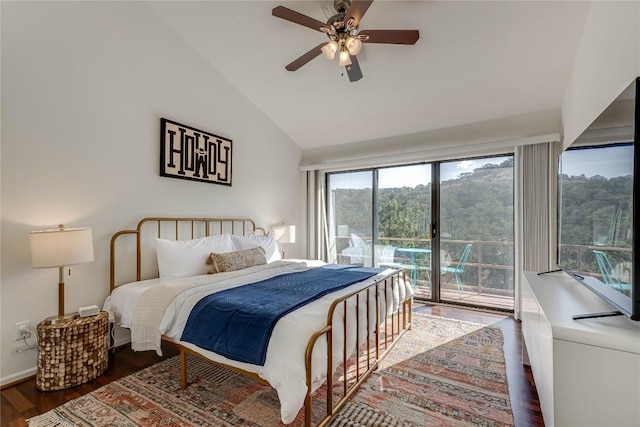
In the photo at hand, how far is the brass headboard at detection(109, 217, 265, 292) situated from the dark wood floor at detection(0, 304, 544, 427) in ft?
2.16

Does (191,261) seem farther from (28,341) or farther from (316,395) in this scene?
(316,395)

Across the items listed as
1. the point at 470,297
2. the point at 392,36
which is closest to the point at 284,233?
the point at 470,297

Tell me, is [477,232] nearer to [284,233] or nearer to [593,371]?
[284,233]

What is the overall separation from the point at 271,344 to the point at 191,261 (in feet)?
5.28

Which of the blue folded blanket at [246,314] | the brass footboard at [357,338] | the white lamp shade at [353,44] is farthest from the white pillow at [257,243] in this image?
the white lamp shade at [353,44]

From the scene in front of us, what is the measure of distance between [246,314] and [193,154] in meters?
2.26

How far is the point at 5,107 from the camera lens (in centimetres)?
205

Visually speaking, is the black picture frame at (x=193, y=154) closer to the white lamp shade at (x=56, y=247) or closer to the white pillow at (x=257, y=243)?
the white pillow at (x=257, y=243)

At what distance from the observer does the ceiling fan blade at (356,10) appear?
1.86 meters

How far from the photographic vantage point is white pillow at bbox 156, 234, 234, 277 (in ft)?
8.91

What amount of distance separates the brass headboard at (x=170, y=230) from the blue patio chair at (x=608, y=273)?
11.0 ft

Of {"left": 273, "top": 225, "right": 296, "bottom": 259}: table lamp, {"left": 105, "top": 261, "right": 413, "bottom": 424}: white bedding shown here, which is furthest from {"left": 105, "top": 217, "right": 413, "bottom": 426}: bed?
{"left": 273, "top": 225, "right": 296, "bottom": 259}: table lamp

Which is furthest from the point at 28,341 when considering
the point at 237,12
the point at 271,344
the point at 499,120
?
the point at 499,120

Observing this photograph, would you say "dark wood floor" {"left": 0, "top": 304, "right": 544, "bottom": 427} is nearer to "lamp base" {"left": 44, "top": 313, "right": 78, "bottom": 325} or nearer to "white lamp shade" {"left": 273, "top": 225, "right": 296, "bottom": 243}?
"lamp base" {"left": 44, "top": 313, "right": 78, "bottom": 325}
